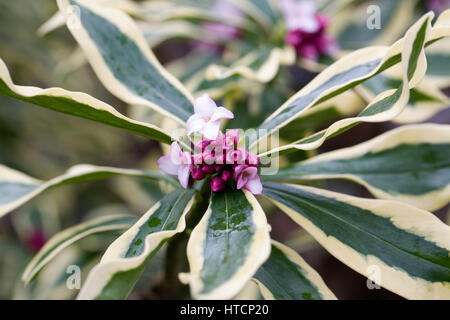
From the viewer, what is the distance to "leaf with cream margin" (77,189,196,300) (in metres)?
0.60

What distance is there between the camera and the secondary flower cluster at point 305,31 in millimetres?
1254

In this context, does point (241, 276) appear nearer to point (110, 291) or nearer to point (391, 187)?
point (110, 291)

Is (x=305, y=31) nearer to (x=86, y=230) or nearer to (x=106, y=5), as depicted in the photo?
(x=106, y=5)

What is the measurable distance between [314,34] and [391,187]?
1.66ft

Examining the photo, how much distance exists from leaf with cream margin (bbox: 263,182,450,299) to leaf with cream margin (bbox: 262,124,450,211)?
0.31ft

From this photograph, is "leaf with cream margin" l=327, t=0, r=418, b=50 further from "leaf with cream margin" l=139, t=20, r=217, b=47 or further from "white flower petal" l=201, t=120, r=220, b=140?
"white flower petal" l=201, t=120, r=220, b=140

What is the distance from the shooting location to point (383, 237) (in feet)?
2.64

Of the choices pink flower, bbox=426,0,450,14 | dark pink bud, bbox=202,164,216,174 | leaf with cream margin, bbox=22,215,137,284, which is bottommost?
leaf with cream margin, bbox=22,215,137,284

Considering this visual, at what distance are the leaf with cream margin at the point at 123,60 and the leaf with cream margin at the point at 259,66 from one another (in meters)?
0.14

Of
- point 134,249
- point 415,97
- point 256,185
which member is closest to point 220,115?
point 256,185

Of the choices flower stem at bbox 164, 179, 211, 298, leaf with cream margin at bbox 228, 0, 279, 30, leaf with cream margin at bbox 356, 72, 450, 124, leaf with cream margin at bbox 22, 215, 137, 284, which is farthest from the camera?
leaf with cream margin at bbox 228, 0, 279, 30

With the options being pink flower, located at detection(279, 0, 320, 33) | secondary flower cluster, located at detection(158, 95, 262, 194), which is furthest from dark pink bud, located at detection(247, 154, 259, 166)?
pink flower, located at detection(279, 0, 320, 33)

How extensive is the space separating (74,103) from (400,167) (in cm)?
64

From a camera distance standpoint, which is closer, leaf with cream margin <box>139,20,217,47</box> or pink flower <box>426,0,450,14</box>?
leaf with cream margin <box>139,20,217,47</box>
